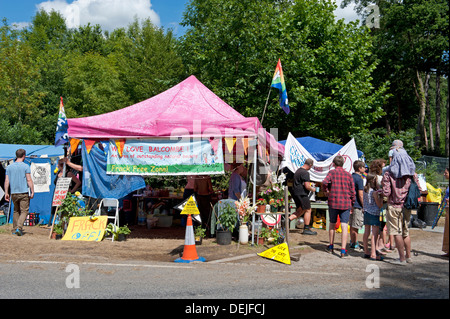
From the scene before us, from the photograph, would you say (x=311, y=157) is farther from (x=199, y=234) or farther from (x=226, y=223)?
(x=199, y=234)

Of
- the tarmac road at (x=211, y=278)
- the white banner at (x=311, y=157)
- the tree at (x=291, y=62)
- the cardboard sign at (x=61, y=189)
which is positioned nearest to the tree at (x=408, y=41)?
the tree at (x=291, y=62)

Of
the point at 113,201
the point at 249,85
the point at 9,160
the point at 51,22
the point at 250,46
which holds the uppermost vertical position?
the point at 51,22

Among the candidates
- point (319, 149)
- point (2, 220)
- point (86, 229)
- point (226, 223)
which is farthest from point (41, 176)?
point (319, 149)

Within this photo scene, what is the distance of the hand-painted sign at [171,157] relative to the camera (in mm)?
10062

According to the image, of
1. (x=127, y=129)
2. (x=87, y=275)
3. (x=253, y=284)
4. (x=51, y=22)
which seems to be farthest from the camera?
(x=51, y=22)

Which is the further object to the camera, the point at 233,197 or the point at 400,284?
the point at 233,197

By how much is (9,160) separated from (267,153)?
8908 mm

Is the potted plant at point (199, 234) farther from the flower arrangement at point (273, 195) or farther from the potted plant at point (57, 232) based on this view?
the potted plant at point (57, 232)

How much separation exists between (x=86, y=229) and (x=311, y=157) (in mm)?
7696

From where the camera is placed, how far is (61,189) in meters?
11.4

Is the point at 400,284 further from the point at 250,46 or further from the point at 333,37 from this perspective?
the point at 333,37

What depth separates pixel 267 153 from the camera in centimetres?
1218

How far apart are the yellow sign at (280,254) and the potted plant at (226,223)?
1.37 m
